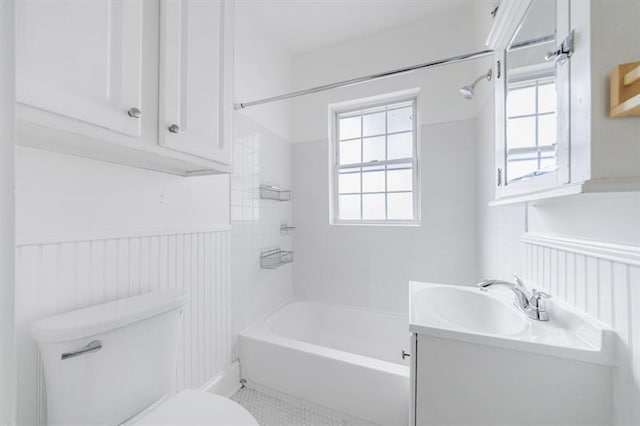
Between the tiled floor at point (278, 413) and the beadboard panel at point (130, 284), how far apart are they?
0.91ft

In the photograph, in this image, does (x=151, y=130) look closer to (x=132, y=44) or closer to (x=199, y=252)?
(x=132, y=44)

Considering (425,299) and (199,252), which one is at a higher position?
(199,252)

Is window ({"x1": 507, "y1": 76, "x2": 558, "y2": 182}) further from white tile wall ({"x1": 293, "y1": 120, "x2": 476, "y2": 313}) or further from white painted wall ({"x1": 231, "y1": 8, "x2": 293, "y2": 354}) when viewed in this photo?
white painted wall ({"x1": 231, "y1": 8, "x2": 293, "y2": 354})

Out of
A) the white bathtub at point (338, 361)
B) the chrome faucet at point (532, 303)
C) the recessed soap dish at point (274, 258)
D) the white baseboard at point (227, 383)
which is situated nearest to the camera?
the chrome faucet at point (532, 303)

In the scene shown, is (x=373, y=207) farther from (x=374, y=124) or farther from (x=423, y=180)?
(x=374, y=124)

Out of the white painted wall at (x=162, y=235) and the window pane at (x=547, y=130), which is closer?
the window pane at (x=547, y=130)

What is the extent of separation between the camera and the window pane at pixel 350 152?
103 inches

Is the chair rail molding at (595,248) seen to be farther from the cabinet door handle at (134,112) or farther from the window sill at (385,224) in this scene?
the cabinet door handle at (134,112)

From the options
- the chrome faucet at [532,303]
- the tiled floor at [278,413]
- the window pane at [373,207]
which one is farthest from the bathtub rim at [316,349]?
the window pane at [373,207]

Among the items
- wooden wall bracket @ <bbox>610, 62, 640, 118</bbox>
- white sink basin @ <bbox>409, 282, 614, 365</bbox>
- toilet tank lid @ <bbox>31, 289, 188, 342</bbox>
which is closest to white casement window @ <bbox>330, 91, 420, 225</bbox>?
white sink basin @ <bbox>409, 282, 614, 365</bbox>

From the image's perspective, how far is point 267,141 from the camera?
2.27 meters

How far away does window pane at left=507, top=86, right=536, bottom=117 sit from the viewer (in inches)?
34.8

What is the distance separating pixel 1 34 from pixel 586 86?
92cm

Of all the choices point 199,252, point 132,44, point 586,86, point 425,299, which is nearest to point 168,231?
point 199,252
